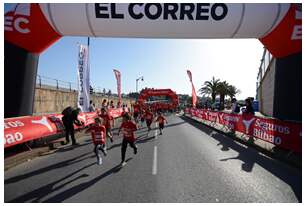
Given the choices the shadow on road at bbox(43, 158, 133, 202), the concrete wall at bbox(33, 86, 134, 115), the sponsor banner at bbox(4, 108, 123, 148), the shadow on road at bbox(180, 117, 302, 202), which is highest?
→ the concrete wall at bbox(33, 86, 134, 115)

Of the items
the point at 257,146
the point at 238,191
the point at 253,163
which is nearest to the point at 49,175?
the point at 238,191

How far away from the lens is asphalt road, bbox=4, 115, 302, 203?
190 inches

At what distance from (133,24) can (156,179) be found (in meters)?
4.71

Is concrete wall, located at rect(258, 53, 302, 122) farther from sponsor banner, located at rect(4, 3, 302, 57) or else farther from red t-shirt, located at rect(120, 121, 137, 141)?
red t-shirt, located at rect(120, 121, 137, 141)

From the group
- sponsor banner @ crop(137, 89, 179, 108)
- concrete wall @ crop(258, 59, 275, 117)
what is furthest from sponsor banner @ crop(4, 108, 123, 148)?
sponsor banner @ crop(137, 89, 179, 108)

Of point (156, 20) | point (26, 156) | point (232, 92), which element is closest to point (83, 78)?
point (26, 156)

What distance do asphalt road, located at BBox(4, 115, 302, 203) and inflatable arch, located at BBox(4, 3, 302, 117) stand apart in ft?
9.28

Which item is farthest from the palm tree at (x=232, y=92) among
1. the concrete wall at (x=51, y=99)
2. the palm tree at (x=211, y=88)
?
the concrete wall at (x=51, y=99)

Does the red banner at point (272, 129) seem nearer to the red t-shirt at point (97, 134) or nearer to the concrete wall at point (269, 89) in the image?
the red t-shirt at point (97, 134)

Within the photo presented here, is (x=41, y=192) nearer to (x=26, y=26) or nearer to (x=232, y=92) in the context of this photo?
(x=26, y=26)

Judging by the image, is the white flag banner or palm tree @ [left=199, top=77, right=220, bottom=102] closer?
the white flag banner

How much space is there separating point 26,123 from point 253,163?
303 inches

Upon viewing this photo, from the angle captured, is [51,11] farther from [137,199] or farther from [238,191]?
[238,191]

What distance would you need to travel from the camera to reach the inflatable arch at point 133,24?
745 centimetres
